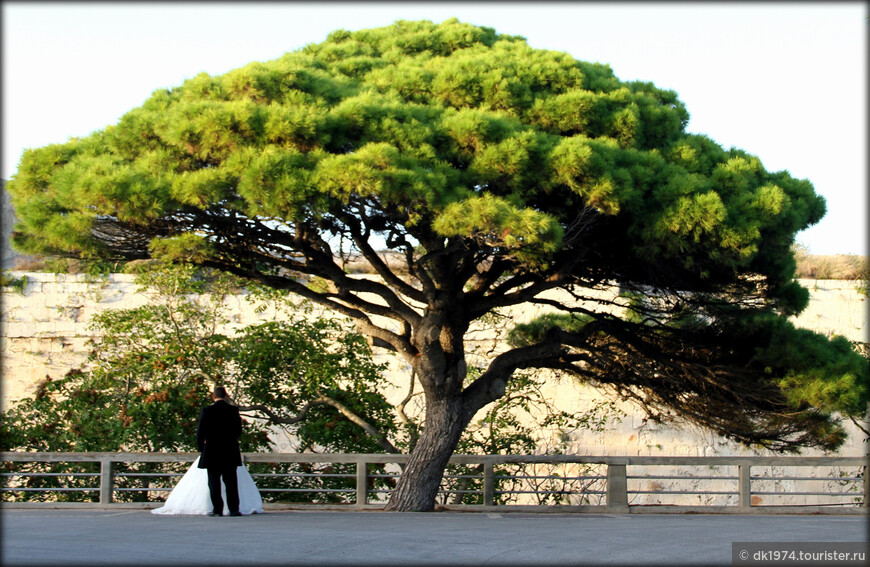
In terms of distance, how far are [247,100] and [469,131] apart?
203 cm

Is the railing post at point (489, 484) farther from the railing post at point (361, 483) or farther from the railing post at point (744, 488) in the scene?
the railing post at point (744, 488)

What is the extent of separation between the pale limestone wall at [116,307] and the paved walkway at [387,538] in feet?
14.9

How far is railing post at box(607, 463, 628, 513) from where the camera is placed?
35.8 feet

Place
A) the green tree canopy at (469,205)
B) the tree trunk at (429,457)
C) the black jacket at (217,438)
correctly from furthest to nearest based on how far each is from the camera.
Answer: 1. the tree trunk at (429,457)
2. the black jacket at (217,438)
3. the green tree canopy at (469,205)

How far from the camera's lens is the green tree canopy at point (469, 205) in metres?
7.71

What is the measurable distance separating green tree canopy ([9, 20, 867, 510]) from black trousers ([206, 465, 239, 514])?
1.87 meters

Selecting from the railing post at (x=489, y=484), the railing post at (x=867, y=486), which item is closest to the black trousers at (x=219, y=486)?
the railing post at (x=489, y=484)

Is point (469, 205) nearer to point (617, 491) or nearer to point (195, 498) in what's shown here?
point (195, 498)

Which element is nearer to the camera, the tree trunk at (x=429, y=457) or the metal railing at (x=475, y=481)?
the tree trunk at (x=429, y=457)

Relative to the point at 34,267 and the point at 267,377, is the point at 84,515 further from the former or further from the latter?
the point at 34,267

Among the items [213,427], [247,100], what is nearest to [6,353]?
[213,427]

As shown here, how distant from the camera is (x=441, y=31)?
10102 mm

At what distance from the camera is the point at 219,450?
8.87 meters

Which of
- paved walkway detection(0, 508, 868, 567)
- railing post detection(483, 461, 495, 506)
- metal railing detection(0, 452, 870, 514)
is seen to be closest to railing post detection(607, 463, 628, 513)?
metal railing detection(0, 452, 870, 514)
